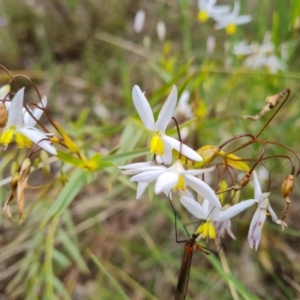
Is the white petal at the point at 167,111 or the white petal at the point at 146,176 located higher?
the white petal at the point at 167,111

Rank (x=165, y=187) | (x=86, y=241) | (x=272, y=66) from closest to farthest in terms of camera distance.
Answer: (x=165, y=187) < (x=272, y=66) < (x=86, y=241)

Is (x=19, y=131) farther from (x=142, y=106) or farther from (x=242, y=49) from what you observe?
(x=242, y=49)

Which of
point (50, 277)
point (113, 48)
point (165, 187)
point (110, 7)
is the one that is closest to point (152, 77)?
point (113, 48)

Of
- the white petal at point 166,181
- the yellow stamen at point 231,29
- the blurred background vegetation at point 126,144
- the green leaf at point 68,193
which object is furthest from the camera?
the yellow stamen at point 231,29

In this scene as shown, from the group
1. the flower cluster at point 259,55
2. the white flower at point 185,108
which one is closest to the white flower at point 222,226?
the white flower at point 185,108

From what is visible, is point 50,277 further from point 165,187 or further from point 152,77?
point 152,77

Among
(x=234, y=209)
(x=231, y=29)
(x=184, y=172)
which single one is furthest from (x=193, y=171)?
(x=231, y=29)

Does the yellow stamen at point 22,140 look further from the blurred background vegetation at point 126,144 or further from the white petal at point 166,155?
the white petal at point 166,155
